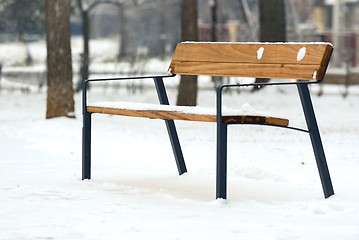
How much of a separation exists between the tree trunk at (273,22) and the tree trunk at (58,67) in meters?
7.83

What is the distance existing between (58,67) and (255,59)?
22.1 ft

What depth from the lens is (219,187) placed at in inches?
291

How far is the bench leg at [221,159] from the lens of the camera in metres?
7.26

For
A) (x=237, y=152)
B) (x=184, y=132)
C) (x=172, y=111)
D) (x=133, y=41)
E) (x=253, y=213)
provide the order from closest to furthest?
(x=253, y=213) < (x=172, y=111) < (x=237, y=152) < (x=184, y=132) < (x=133, y=41)

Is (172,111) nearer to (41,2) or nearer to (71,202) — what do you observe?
(71,202)

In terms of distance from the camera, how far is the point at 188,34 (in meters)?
17.5

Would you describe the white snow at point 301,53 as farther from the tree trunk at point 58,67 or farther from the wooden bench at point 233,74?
the tree trunk at point 58,67

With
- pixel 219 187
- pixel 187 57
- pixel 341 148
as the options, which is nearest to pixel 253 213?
pixel 219 187

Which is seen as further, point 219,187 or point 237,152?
point 237,152

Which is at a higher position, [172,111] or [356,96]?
[172,111]

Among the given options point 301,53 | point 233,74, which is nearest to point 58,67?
point 233,74

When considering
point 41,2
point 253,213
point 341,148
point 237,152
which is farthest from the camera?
point 41,2

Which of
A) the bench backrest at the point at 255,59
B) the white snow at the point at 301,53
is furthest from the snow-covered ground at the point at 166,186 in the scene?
the white snow at the point at 301,53

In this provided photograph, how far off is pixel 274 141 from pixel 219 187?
499cm
